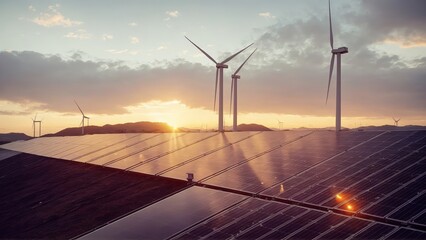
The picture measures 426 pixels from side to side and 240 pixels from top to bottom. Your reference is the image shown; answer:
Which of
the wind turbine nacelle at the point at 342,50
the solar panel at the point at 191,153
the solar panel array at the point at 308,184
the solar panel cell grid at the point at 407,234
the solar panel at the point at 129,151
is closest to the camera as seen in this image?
the solar panel cell grid at the point at 407,234

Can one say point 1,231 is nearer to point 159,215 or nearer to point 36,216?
point 36,216

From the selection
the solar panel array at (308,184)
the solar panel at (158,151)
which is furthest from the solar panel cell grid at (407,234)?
the solar panel at (158,151)

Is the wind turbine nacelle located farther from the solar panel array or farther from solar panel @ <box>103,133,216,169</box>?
solar panel @ <box>103,133,216,169</box>

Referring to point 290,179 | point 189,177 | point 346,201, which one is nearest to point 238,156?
point 189,177

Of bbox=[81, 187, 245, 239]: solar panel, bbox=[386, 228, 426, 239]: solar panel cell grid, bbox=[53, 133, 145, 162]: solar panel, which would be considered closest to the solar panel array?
bbox=[386, 228, 426, 239]: solar panel cell grid

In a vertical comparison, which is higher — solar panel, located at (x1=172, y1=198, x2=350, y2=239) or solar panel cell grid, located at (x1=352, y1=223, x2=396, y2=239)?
solar panel cell grid, located at (x1=352, y1=223, x2=396, y2=239)

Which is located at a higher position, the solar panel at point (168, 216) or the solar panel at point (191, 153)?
the solar panel at point (191, 153)

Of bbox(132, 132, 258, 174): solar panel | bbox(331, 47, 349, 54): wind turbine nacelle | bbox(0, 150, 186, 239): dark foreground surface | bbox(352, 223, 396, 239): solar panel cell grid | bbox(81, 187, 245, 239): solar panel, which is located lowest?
bbox(0, 150, 186, 239): dark foreground surface

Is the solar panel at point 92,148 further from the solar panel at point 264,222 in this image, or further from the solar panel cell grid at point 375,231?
the solar panel cell grid at point 375,231
